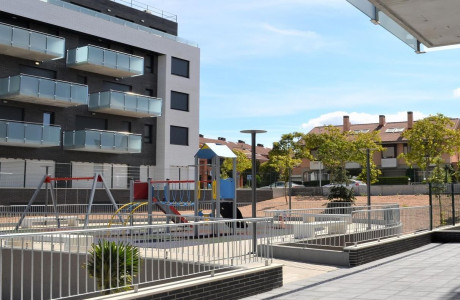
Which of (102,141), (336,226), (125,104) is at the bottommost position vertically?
(336,226)

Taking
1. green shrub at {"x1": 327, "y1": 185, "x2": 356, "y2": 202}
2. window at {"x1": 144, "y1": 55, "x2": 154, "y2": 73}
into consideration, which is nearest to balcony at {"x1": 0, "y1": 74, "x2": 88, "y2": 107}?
window at {"x1": 144, "y1": 55, "x2": 154, "y2": 73}

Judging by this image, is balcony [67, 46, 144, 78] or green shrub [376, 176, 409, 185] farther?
green shrub [376, 176, 409, 185]

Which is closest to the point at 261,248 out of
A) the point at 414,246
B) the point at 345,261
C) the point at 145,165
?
the point at 345,261

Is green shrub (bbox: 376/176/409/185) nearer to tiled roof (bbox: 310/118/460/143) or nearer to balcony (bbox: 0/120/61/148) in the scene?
tiled roof (bbox: 310/118/460/143)

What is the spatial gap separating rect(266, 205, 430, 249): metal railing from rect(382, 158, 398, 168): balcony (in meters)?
55.1

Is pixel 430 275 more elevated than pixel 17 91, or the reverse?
pixel 17 91

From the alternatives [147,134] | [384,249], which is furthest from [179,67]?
[384,249]

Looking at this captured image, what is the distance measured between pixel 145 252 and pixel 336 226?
28.1 feet

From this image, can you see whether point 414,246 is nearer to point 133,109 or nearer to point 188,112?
point 133,109

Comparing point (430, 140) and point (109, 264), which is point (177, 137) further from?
point (109, 264)

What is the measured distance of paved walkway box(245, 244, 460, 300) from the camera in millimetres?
8811

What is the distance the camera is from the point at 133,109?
37.4 m

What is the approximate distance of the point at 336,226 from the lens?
15.3 m

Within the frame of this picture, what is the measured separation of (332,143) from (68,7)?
91.2ft
